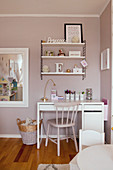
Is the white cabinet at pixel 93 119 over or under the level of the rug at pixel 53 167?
over

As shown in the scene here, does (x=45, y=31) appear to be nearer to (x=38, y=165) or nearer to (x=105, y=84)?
(x=105, y=84)

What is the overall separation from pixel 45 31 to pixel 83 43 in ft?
2.79

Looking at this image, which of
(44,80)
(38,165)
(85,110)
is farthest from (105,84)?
(38,165)

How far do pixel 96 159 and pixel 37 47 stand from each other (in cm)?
283

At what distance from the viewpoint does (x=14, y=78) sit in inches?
141

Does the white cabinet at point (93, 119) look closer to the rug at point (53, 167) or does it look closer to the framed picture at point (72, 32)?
the rug at point (53, 167)

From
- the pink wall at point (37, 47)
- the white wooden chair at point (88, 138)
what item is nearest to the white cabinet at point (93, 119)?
the pink wall at point (37, 47)

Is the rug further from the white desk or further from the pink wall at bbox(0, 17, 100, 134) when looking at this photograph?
the pink wall at bbox(0, 17, 100, 134)

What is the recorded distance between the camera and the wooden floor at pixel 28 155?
2.37m

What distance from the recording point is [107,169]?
38.7 inches

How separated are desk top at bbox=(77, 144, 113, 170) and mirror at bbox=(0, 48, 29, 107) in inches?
96.8

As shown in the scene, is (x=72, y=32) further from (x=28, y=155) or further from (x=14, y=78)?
(x=28, y=155)

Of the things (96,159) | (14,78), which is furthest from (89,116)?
(96,159)

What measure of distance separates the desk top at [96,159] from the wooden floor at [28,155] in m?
1.31
